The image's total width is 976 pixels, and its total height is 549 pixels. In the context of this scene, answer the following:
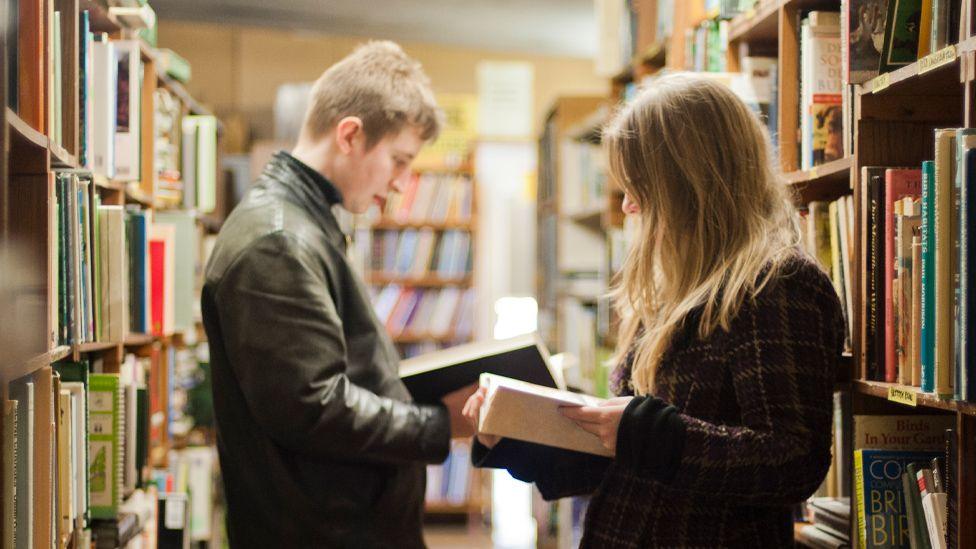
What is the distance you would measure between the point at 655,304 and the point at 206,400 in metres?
2.49

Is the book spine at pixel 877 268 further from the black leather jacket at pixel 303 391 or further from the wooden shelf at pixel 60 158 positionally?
the wooden shelf at pixel 60 158

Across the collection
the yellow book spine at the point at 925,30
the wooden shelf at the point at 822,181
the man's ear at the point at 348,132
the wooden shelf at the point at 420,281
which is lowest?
the wooden shelf at the point at 420,281

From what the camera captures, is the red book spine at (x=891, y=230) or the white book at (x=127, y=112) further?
the white book at (x=127, y=112)

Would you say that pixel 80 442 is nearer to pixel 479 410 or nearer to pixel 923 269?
pixel 479 410

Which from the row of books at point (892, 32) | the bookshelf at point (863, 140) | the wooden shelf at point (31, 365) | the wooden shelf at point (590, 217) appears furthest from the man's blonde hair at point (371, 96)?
the wooden shelf at point (590, 217)

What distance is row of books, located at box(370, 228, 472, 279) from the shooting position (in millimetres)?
5453

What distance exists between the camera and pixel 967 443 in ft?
3.48

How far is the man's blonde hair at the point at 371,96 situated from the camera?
1793 mm

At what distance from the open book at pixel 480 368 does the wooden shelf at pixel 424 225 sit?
369cm

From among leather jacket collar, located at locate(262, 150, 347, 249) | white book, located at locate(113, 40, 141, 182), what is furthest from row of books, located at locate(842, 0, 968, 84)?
white book, located at locate(113, 40, 141, 182)

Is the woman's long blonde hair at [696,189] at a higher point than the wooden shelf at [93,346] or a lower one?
higher

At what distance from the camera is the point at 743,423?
3.92 feet

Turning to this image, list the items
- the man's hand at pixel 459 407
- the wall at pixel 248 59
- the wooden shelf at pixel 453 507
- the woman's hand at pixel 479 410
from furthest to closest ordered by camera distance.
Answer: the wall at pixel 248 59 → the wooden shelf at pixel 453 507 → the man's hand at pixel 459 407 → the woman's hand at pixel 479 410

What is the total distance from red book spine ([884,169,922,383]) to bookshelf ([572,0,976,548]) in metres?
0.03
